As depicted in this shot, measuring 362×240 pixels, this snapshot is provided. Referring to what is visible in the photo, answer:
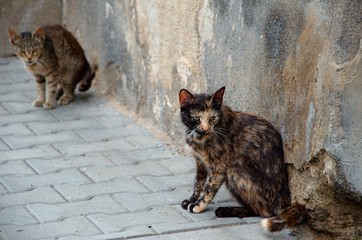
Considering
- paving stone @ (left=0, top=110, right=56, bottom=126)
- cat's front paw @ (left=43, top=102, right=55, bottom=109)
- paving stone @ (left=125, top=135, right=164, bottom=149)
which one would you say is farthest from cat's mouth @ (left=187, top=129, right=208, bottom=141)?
cat's front paw @ (left=43, top=102, right=55, bottom=109)

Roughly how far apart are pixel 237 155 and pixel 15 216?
57.7 inches

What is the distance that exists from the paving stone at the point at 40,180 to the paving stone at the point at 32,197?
10 centimetres

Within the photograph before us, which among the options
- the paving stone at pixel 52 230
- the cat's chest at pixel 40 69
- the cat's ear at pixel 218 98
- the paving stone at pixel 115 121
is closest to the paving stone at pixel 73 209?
the paving stone at pixel 52 230

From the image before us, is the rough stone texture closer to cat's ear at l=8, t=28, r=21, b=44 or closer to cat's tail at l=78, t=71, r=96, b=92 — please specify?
cat's tail at l=78, t=71, r=96, b=92

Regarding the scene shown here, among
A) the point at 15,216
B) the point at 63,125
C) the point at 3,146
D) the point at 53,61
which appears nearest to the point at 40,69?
the point at 53,61

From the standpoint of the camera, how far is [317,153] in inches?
193

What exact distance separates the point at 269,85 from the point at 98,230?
1.42 metres

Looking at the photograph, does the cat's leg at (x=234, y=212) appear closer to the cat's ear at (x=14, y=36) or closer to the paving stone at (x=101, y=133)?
the paving stone at (x=101, y=133)

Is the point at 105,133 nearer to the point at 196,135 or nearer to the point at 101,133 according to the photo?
the point at 101,133

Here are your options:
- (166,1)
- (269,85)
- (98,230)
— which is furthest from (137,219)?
(166,1)

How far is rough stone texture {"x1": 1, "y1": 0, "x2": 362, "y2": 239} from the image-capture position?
470cm

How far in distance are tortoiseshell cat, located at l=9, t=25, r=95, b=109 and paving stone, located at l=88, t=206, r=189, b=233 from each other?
96.8 inches

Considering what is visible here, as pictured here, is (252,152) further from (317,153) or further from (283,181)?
(317,153)

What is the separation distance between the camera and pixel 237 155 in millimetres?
5496
